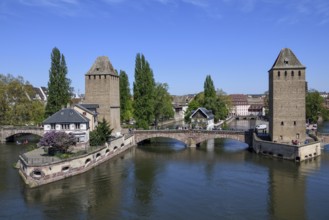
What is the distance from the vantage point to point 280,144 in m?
47.2

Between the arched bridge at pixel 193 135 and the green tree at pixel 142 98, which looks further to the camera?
the green tree at pixel 142 98

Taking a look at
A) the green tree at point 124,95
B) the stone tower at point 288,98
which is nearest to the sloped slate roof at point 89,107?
the green tree at point 124,95

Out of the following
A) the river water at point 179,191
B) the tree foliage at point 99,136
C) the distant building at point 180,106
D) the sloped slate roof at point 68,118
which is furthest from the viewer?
the distant building at point 180,106

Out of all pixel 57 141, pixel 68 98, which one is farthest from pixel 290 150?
pixel 68 98

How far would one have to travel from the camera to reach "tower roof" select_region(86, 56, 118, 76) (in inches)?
2319

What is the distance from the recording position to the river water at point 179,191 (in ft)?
88.8

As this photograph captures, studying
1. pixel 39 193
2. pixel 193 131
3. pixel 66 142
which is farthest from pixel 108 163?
pixel 193 131

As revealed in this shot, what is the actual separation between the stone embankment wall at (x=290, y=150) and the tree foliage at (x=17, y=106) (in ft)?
149

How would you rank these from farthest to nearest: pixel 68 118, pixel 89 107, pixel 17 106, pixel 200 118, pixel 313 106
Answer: pixel 313 106 → pixel 200 118 → pixel 17 106 → pixel 89 107 → pixel 68 118

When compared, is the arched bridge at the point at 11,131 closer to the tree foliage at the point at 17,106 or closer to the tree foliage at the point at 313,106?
the tree foliage at the point at 17,106

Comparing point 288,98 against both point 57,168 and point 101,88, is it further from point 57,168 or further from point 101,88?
point 57,168

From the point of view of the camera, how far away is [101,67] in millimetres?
59438

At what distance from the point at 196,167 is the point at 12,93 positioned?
1785 inches

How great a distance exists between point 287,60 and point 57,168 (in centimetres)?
3414
